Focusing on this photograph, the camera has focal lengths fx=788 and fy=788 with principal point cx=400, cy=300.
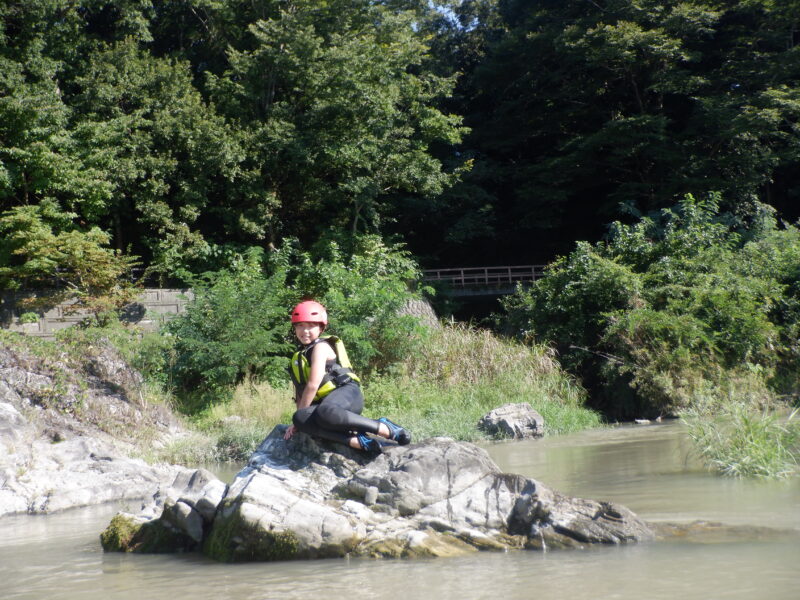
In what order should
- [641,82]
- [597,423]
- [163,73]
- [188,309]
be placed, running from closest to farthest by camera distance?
[597,423] → [188,309] → [163,73] → [641,82]

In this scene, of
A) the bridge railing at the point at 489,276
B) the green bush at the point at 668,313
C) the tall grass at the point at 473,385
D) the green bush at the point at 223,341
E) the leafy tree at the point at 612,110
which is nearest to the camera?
the tall grass at the point at 473,385

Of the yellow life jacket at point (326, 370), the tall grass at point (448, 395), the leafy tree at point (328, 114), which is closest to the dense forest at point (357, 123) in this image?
the leafy tree at point (328, 114)

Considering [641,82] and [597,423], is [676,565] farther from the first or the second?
[641,82]

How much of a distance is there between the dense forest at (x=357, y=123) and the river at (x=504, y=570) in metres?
15.1

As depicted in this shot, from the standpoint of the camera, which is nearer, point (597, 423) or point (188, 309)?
point (597, 423)

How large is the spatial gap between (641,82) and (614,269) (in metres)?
14.8

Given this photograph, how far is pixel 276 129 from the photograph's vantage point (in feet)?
81.0

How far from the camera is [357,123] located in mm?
25484

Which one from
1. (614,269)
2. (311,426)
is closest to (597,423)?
(614,269)

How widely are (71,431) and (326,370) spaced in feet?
23.6

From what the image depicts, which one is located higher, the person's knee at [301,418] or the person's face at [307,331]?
the person's face at [307,331]

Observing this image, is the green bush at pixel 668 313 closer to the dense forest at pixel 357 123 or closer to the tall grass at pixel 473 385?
the tall grass at pixel 473 385

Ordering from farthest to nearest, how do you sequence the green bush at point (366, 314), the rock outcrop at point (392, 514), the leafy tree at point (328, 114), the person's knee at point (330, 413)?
1. the leafy tree at point (328, 114)
2. the green bush at point (366, 314)
3. the person's knee at point (330, 413)
4. the rock outcrop at point (392, 514)

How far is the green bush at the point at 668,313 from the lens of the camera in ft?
53.6
